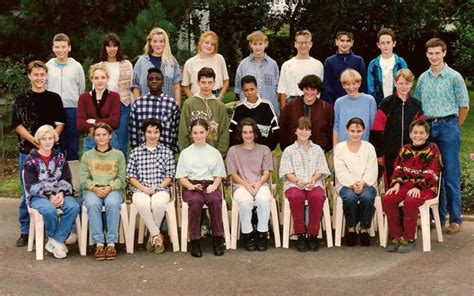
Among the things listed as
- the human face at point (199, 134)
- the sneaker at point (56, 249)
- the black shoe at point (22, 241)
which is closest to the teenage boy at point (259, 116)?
the human face at point (199, 134)

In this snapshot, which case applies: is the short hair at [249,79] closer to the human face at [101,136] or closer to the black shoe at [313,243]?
the human face at [101,136]

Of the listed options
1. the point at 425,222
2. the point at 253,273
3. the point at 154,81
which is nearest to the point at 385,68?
the point at 425,222

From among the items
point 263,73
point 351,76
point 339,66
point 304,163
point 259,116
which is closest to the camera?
point 304,163

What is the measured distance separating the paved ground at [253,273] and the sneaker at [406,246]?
7cm

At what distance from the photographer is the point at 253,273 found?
222 inches

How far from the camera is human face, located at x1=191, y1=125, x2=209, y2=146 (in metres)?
6.43

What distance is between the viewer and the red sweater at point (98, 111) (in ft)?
21.8

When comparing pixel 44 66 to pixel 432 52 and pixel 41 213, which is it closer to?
pixel 41 213

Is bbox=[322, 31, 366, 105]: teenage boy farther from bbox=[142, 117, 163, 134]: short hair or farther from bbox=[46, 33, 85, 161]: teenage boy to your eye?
bbox=[46, 33, 85, 161]: teenage boy

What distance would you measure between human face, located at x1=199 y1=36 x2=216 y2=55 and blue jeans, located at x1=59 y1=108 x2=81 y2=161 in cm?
138

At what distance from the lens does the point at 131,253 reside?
6.26m

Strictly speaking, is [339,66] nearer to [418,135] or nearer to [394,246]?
[418,135]

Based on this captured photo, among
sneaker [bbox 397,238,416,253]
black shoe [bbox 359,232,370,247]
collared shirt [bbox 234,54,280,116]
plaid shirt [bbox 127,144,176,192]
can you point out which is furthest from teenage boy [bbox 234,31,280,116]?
sneaker [bbox 397,238,416,253]

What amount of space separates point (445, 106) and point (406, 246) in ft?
4.32
